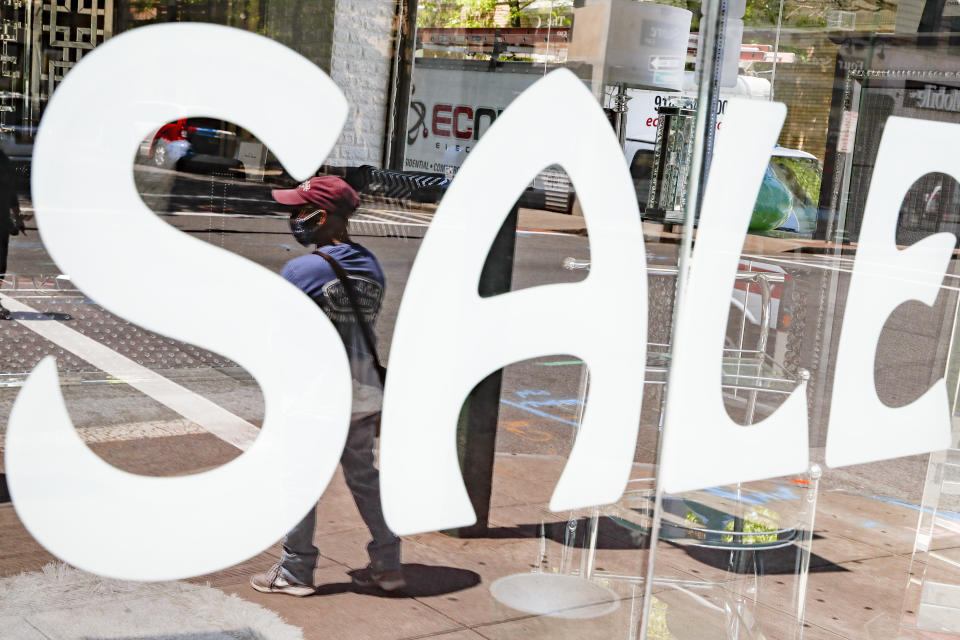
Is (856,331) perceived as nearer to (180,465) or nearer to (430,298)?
(430,298)

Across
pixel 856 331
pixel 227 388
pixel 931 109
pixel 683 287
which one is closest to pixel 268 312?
pixel 227 388

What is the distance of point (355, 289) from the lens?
260cm

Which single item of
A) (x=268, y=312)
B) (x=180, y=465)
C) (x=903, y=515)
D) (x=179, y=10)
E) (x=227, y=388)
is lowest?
(x=903, y=515)

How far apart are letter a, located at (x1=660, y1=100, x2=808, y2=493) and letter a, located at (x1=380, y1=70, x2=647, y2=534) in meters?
0.29

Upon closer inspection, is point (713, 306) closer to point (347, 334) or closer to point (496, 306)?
point (496, 306)

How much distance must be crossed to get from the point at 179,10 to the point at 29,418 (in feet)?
2.89

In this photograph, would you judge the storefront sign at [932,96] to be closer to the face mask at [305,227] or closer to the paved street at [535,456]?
the paved street at [535,456]

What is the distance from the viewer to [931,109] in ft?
13.1

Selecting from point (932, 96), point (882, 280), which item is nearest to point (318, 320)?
point (882, 280)

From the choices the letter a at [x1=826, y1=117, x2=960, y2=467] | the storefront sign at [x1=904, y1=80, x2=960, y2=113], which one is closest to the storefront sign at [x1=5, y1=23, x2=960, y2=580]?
the letter a at [x1=826, y1=117, x2=960, y2=467]

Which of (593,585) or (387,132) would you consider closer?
(387,132)

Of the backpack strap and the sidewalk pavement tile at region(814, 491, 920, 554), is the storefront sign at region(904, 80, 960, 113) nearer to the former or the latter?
the sidewalk pavement tile at region(814, 491, 920, 554)

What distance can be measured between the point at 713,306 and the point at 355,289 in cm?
125

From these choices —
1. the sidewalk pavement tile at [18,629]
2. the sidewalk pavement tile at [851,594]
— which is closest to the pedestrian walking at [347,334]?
the sidewalk pavement tile at [18,629]
